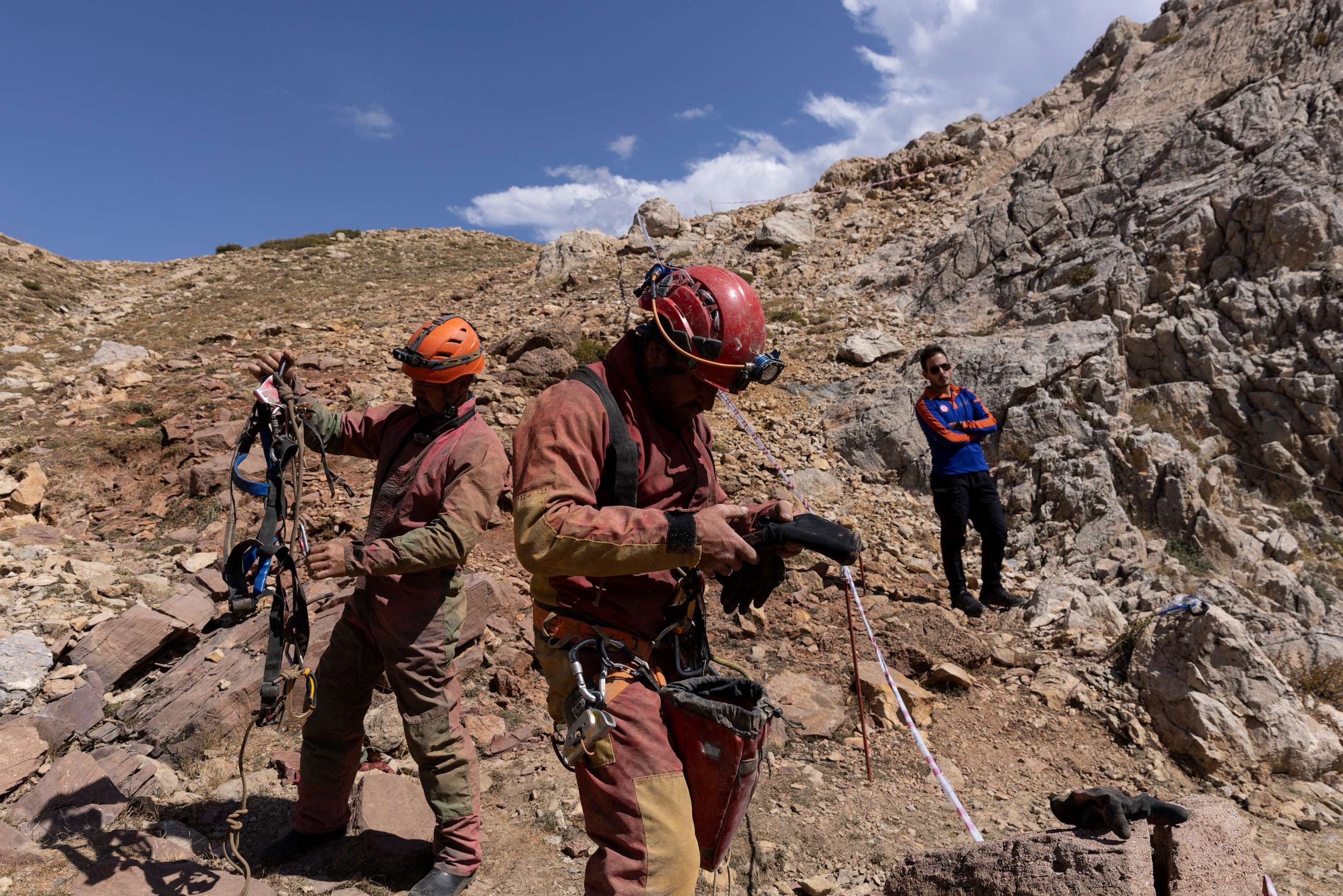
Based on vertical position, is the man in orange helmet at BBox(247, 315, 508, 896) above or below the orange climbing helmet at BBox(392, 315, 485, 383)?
below

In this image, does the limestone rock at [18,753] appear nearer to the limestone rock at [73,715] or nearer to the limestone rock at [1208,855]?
the limestone rock at [73,715]

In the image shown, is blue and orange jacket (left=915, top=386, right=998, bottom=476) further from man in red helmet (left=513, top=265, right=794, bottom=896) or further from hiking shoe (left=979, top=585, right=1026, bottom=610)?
man in red helmet (left=513, top=265, right=794, bottom=896)

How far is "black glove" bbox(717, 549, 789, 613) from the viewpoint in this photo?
2127mm

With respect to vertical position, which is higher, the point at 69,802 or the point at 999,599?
the point at 999,599

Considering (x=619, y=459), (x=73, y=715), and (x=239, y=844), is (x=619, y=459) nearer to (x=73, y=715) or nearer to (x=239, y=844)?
(x=239, y=844)

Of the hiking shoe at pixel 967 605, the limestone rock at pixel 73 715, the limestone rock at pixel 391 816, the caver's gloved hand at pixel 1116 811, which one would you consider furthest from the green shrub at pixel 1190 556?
the limestone rock at pixel 73 715

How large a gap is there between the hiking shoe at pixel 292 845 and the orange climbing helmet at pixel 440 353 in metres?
2.09

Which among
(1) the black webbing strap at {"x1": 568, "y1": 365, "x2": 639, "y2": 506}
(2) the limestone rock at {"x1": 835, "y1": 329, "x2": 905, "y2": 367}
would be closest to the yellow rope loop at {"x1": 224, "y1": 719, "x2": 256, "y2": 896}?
(1) the black webbing strap at {"x1": 568, "y1": 365, "x2": 639, "y2": 506}

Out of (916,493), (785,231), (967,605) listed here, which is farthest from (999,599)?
(785,231)

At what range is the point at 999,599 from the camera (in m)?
6.32

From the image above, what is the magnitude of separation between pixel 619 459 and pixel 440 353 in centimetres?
151

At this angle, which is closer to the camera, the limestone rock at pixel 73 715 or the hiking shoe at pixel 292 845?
the hiking shoe at pixel 292 845

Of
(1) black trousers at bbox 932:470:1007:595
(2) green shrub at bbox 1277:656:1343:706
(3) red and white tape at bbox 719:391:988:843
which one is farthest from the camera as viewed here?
(1) black trousers at bbox 932:470:1007:595

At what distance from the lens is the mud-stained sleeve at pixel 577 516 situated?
68.9 inches
